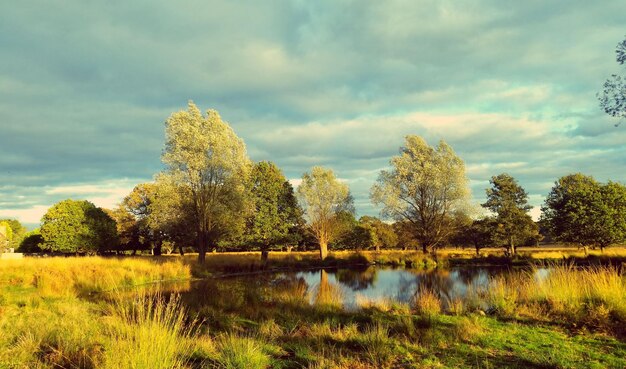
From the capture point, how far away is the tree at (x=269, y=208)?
149 ft

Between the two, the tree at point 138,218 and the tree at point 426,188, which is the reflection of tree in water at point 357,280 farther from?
the tree at point 138,218

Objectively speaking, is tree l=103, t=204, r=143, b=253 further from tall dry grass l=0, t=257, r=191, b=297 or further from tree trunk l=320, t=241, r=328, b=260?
tall dry grass l=0, t=257, r=191, b=297

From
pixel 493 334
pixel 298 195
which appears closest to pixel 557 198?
pixel 298 195

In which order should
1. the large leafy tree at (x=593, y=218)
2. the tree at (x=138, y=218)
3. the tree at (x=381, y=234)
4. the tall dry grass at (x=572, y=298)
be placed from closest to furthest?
the tall dry grass at (x=572, y=298) < the large leafy tree at (x=593, y=218) < the tree at (x=138, y=218) < the tree at (x=381, y=234)

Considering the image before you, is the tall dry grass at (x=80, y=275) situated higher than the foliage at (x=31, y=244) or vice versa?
the foliage at (x=31, y=244)

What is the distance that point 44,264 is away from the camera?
953 inches

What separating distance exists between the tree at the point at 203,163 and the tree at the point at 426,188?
1994 centimetres

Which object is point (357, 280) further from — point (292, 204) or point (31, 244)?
point (31, 244)

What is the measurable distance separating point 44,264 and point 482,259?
40515 mm

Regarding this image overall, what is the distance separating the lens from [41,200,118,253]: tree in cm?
5169

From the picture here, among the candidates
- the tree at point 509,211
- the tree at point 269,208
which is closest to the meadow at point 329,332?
the tree at point 269,208

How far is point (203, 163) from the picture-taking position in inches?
1145

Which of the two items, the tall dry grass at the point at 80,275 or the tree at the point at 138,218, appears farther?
the tree at the point at 138,218

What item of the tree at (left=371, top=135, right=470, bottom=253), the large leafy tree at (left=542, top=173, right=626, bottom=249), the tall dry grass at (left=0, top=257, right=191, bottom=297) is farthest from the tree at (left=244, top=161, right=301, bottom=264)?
the large leafy tree at (left=542, top=173, right=626, bottom=249)
